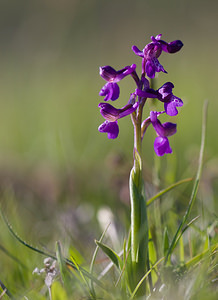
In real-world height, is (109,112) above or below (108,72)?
below

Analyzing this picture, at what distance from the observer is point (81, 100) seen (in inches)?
259

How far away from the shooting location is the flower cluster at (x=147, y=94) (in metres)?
1.41

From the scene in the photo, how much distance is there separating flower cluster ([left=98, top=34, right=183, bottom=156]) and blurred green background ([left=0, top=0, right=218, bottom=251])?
65 centimetres

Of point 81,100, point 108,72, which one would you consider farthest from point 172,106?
point 81,100

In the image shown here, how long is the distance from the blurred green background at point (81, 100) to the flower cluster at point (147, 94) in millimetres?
647

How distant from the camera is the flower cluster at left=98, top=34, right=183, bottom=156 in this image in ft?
4.62

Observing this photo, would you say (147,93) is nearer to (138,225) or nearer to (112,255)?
(138,225)

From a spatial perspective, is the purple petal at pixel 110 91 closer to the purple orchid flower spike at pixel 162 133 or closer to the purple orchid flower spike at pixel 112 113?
the purple orchid flower spike at pixel 112 113

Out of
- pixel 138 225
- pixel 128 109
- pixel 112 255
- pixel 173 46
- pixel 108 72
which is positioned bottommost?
pixel 112 255

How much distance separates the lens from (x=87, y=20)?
806 centimetres

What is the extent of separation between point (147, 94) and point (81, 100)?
5.24 metres

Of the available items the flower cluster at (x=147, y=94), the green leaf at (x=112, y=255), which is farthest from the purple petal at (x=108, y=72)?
the green leaf at (x=112, y=255)

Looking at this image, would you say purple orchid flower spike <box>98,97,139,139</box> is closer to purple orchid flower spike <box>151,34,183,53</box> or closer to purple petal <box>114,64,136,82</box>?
purple petal <box>114,64,136,82</box>

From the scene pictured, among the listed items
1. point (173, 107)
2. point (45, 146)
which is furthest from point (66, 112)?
point (173, 107)
